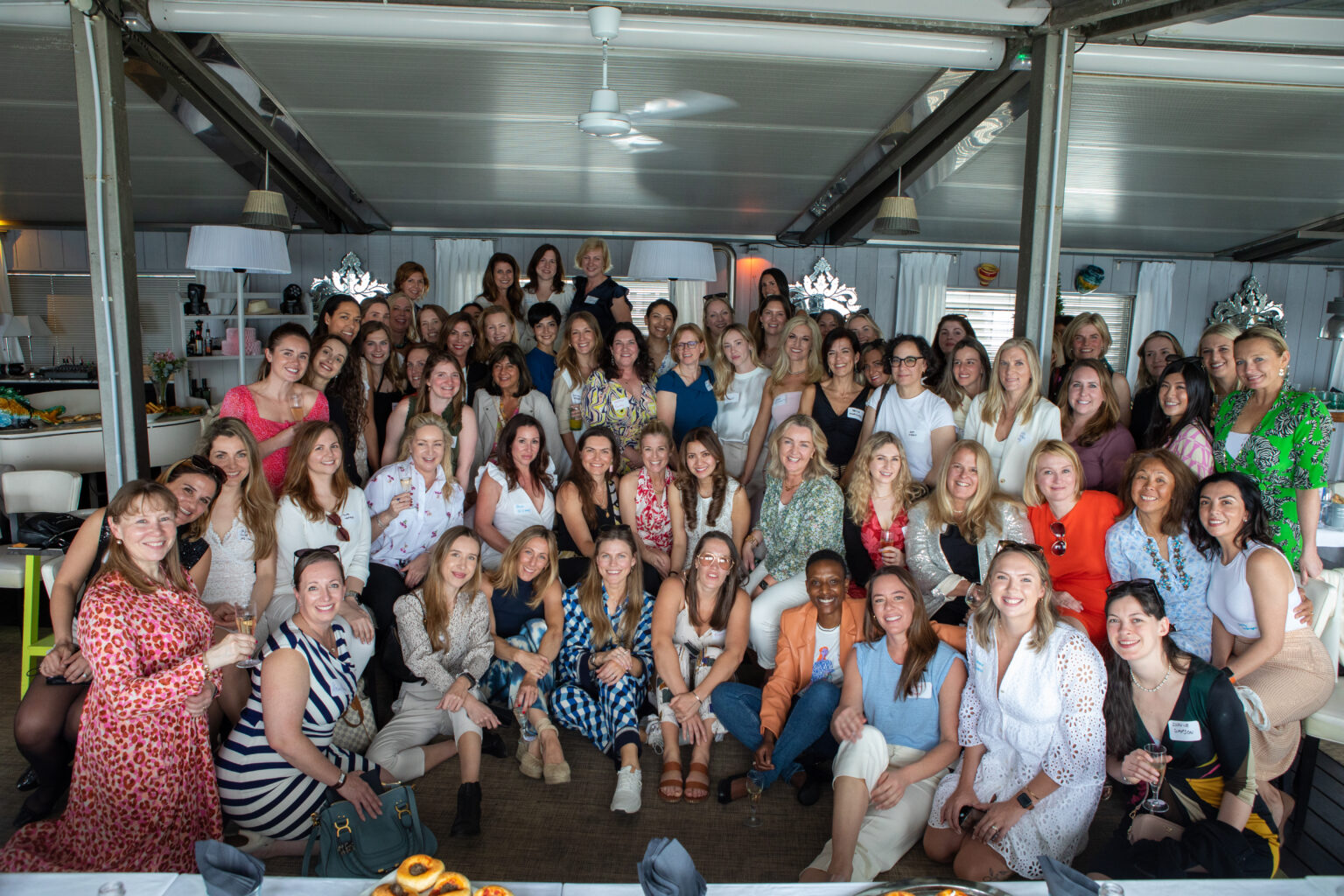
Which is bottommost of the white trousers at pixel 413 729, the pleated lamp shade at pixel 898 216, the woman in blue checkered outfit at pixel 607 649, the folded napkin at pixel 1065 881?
the white trousers at pixel 413 729

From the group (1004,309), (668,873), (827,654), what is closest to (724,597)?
(827,654)

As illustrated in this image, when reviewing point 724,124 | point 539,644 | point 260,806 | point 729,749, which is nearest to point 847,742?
point 729,749

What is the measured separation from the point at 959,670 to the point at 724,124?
4.00 metres

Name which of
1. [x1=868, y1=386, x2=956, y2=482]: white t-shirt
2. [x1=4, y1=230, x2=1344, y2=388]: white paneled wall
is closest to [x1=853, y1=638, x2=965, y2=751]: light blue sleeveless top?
[x1=868, y1=386, x2=956, y2=482]: white t-shirt

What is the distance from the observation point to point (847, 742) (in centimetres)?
260

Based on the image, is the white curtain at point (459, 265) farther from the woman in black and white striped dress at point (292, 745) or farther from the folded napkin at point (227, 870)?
the folded napkin at point (227, 870)

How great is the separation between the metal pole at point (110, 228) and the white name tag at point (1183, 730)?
3882mm

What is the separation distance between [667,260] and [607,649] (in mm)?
3747

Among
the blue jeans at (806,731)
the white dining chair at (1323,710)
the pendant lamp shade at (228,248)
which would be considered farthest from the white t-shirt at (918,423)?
the pendant lamp shade at (228,248)

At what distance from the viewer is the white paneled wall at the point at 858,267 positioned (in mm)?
8602

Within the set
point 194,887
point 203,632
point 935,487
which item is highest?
point 935,487

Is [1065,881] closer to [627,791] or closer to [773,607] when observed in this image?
[627,791]

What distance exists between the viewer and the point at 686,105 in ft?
16.4

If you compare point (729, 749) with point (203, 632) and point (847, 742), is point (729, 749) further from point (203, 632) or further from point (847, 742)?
point (203, 632)
